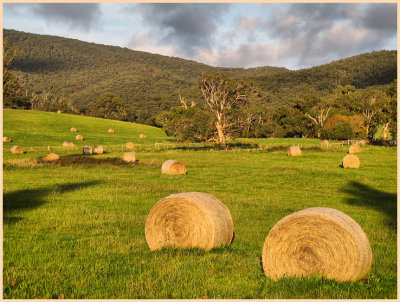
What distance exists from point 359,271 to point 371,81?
20351 cm

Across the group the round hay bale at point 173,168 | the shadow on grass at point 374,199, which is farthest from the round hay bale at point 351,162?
the round hay bale at point 173,168

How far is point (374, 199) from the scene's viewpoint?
758 inches

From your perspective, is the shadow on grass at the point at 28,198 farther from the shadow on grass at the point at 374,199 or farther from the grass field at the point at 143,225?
the shadow on grass at the point at 374,199

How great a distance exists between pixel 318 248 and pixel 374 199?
1366cm

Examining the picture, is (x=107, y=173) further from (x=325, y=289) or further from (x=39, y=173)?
(x=325, y=289)

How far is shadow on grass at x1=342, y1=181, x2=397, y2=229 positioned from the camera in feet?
50.6

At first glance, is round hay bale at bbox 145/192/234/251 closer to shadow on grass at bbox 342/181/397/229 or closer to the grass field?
the grass field

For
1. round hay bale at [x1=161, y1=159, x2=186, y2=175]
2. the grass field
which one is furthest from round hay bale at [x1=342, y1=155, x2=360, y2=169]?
round hay bale at [x1=161, y1=159, x2=186, y2=175]

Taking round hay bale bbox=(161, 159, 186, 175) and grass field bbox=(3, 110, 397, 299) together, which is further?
round hay bale bbox=(161, 159, 186, 175)

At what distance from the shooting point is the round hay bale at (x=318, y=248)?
283 inches

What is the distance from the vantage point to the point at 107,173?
29.8 meters

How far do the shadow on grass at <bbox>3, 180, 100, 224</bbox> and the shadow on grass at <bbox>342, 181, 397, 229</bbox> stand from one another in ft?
47.0

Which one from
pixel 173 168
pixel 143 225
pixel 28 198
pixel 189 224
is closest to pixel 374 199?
pixel 143 225

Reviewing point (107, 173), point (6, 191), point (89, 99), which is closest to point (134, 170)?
point (107, 173)
